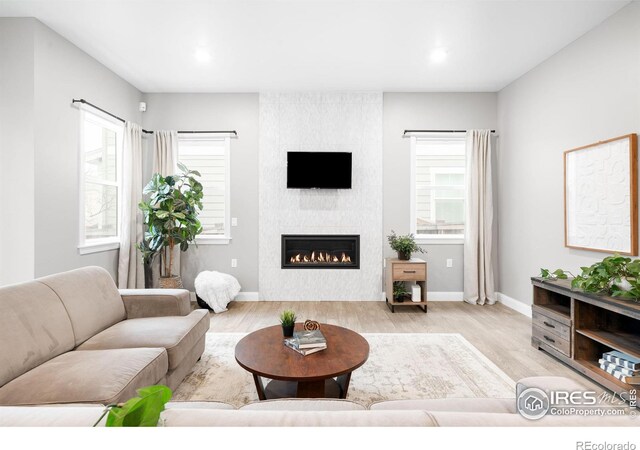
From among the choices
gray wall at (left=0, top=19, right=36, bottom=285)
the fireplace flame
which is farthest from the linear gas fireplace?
gray wall at (left=0, top=19, right=36, bottom=285)

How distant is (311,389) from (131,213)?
3.69 m

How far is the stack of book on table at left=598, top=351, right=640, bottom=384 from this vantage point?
2.08 meters

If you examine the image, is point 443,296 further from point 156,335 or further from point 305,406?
point 305,406

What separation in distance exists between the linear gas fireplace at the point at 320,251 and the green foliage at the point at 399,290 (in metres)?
0.62

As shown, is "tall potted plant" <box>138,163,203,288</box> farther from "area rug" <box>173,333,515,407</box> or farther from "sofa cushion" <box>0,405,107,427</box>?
"sofa cushion" <box>0,405,107,427</box>

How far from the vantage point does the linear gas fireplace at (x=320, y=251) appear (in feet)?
15.4

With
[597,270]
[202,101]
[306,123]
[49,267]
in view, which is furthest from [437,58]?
[49,267]

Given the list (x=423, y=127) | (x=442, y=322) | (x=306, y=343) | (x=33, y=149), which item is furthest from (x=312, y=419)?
(x=423, y=127)

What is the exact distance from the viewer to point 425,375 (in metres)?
2.47

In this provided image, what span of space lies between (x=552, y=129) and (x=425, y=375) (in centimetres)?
302

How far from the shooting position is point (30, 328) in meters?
1.75

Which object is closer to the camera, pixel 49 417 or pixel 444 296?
pixel 49 417

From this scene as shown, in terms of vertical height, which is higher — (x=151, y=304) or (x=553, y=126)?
(x=553, y=126)
